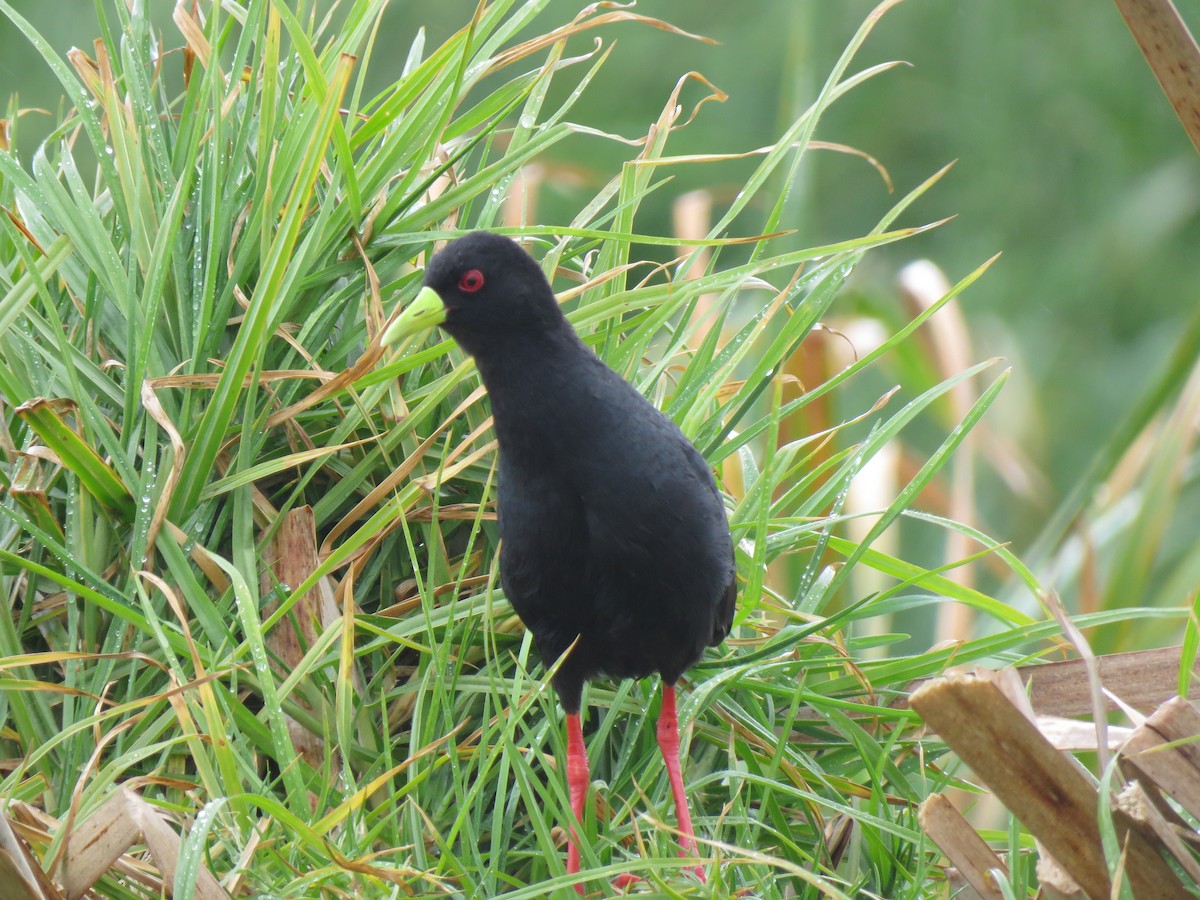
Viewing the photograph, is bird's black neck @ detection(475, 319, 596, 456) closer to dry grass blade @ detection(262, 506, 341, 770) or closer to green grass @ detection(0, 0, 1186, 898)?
green grass @ detection(0, 0, 1186, 898)

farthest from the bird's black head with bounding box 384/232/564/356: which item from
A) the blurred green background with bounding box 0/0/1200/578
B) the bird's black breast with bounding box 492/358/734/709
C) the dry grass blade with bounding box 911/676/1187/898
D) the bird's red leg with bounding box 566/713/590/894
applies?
the blurred green background with bounding box 0/0/1200/578

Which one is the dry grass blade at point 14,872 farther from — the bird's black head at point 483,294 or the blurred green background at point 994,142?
the blurred green background at point 994,142

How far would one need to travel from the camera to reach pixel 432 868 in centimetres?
175

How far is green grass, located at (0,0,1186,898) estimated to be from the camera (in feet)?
6.12

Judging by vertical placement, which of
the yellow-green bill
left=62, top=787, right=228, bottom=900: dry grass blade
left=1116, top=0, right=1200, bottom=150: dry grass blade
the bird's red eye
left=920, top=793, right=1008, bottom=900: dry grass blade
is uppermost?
left=1116, top=0, right=1200, bottom=150: dry grass blade

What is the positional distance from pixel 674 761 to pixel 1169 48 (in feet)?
3.93

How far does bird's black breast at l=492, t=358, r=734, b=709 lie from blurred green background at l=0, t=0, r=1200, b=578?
582cm

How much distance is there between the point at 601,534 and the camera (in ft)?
6.61

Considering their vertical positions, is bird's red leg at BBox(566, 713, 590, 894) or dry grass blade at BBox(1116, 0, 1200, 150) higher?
dry grass blade at BBox(1116, 0, 1200, 150)

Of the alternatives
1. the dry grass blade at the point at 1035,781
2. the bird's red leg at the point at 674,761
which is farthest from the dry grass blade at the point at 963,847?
the bird's red leg at the point at 674,761

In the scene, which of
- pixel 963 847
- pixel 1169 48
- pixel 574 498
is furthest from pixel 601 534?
pixel 1169 48

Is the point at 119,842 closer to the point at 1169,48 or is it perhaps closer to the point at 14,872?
the point at 14,872

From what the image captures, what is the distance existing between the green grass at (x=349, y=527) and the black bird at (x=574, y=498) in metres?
0.09

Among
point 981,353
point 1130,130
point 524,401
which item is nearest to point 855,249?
point 524,401
